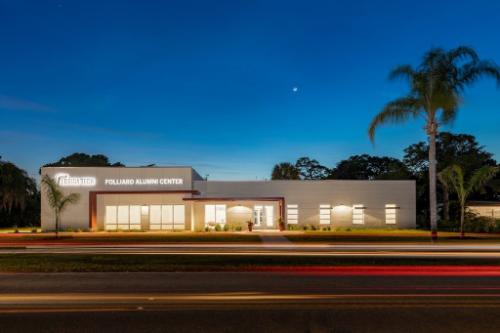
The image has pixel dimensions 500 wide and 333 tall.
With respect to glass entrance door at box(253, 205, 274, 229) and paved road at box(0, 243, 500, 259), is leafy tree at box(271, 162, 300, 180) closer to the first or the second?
glass entrance door at box(253, 205, 274, 229)

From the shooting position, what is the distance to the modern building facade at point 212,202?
119ft

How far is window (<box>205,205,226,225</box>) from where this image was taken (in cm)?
3712

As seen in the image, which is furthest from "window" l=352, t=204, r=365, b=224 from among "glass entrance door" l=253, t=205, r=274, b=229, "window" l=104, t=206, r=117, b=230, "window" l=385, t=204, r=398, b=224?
"window" l=104, t=206, r=117, b=230

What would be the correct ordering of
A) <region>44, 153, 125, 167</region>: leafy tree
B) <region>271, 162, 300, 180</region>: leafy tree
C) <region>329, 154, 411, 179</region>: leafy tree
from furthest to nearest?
<region>44, 153, 125, 167</region>: leafy tree → <region>329, 154, 411, 179</region>: leafy tree → <region>271, 162, 300, 180</region>: leafy tree

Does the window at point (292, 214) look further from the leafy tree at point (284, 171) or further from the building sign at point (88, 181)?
the leafy tree at point (284, 171)

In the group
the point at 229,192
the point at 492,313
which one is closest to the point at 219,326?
the point at 492,313

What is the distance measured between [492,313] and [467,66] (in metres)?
19.7

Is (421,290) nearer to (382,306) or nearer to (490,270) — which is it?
(382,306)

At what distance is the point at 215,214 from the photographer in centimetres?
3716

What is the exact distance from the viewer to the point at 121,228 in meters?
36.7

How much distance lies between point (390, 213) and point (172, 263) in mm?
27279

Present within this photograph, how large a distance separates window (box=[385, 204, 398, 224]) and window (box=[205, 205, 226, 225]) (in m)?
13.5

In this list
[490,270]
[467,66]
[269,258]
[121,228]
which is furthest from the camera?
[121,228]

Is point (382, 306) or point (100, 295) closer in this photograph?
point (382, 306)
